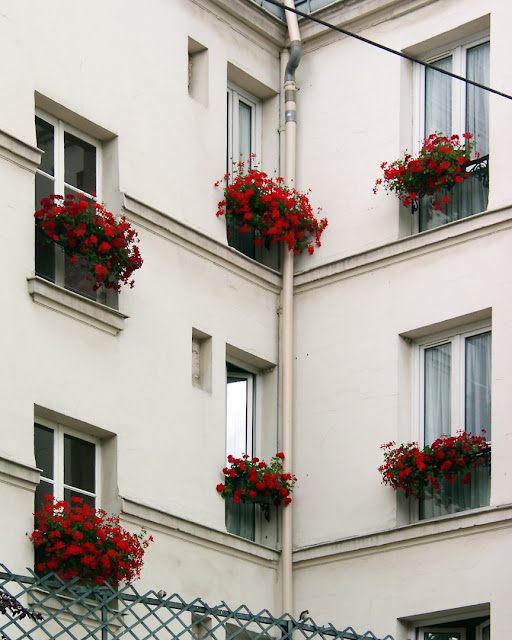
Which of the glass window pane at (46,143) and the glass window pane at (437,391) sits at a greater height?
the glass window pane at (46,143)

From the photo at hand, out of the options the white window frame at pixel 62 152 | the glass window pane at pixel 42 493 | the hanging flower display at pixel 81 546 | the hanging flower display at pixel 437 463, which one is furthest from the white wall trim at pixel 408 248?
the hanging flower display at pixel 81 546

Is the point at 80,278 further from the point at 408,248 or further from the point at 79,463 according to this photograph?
the point at 408,248

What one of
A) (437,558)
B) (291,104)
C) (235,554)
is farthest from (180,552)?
(291,104)

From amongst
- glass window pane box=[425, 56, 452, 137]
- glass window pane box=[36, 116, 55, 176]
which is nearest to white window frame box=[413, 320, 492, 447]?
glass window pane box=[425, 56, 452, 137]

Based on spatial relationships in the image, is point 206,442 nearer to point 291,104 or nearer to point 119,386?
point 119,386

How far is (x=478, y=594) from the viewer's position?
16109mm

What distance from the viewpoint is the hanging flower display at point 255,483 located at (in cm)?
1744

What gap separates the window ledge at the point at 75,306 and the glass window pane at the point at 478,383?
360 centimetres

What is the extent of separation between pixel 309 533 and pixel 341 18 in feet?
19.7

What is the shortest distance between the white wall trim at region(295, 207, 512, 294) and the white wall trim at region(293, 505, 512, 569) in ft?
9.60

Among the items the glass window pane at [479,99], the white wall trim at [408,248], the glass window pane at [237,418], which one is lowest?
the glass window pane at [237,418]

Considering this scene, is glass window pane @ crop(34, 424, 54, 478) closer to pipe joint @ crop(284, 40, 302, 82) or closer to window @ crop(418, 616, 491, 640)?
window @ crop(418, 616, 491, 640)

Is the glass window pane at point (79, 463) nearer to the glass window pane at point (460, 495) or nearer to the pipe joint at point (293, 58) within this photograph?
the glass window pane at point (460, 495)

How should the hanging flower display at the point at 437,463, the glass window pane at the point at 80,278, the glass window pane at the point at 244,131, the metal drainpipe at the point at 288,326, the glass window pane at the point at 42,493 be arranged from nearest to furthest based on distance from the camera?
the glass window pane at the point at 42,493, the glass window pane at the point at 80,278, the hanging flower display at the point at 437,463, the metal drainpipe at the point at 288,326, the glass window pane at the point at 244,131
